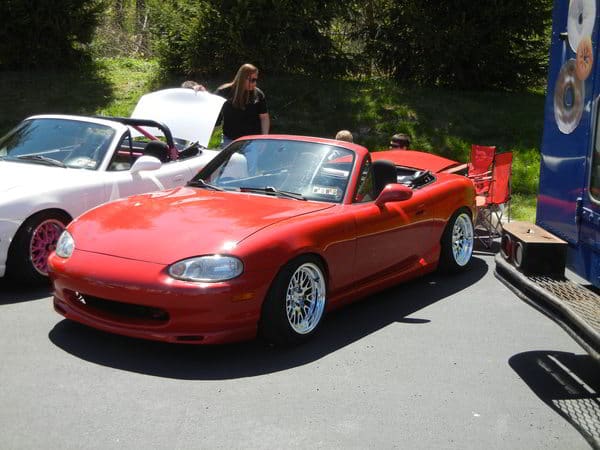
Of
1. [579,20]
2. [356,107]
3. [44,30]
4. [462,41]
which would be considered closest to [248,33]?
[356,107]

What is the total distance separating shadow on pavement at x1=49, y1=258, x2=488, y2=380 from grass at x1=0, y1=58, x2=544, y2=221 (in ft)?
23.4

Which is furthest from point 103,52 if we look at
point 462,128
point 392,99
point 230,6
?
point 462,128

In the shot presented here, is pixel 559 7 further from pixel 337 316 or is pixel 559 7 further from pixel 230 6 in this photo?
pixel 230 6

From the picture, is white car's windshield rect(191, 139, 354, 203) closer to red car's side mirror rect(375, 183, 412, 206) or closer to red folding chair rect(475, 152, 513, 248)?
red car's side mirror rect(375, 183, 412, 206)

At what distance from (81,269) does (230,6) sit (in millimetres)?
9788

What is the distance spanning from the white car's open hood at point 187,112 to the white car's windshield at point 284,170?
2.18 meters

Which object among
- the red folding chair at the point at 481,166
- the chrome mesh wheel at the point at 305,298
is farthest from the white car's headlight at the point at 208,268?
the red folding chair at the point at 481,166

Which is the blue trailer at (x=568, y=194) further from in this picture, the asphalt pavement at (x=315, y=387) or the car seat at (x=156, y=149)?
the car seat at (x=156, y=149)

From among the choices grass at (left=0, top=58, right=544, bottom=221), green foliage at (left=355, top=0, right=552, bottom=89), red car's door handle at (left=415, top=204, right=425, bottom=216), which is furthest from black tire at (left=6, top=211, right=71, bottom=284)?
green foliage at (left=355, top=0, right=552, bottom=89)

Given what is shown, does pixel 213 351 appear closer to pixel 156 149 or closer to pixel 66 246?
pixel 66 246

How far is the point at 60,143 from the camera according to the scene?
24.6 feet

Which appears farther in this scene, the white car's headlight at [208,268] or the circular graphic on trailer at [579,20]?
the white car's headlight at [208,268]

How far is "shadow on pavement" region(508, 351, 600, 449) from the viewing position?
4.44m

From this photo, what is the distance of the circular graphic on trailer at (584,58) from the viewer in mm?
4801
